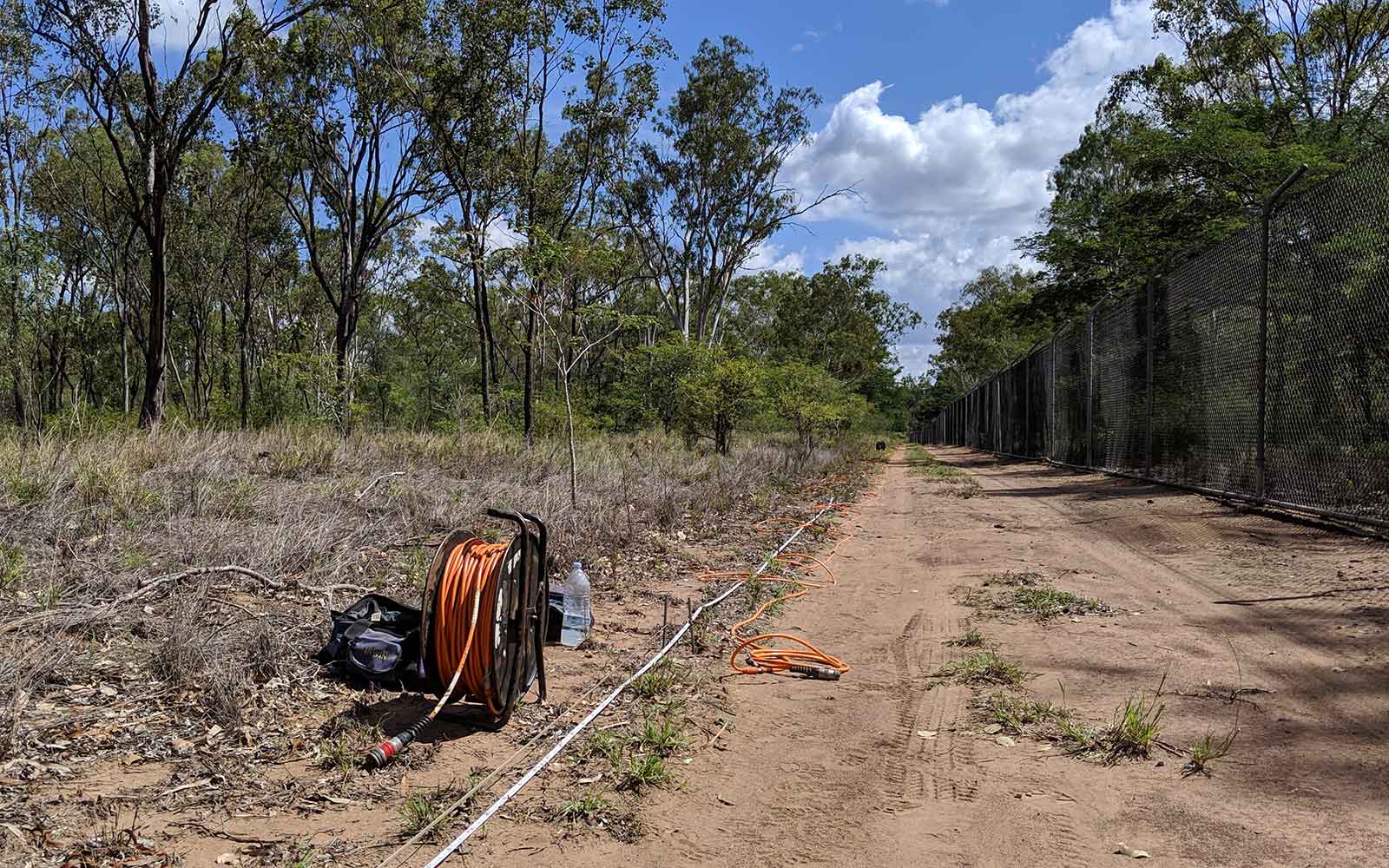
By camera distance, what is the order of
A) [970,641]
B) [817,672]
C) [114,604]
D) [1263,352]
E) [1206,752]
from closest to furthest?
[1206,752]
[114,604]
[817,672]
[970,641]
[1263,352]

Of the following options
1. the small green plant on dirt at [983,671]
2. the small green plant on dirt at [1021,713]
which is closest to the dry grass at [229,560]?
the small green plant on dirt at [1021,713]

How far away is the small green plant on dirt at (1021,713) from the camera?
3.57 metres

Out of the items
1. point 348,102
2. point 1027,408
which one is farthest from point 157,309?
point 1027,408

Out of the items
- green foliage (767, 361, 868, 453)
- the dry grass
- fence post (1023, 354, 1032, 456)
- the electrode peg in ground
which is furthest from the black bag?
fence post (1023, 354, 1032, 456)

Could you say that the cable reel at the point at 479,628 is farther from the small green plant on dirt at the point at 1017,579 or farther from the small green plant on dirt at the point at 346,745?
the small green plant on dirt at the point at 1017,579

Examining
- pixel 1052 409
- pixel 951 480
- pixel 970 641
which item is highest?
pixel 1052 409

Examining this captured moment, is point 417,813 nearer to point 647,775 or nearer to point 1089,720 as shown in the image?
point 647,775

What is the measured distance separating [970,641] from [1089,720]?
128cm

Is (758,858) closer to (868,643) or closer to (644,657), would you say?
(644,657)

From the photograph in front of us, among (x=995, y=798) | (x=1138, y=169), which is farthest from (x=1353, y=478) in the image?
(x=1138, y=169)

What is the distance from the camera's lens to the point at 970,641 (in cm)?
484

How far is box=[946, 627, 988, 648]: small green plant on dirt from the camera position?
4801mm

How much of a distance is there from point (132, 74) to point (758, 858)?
82.5ft

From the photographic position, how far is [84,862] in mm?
2412
